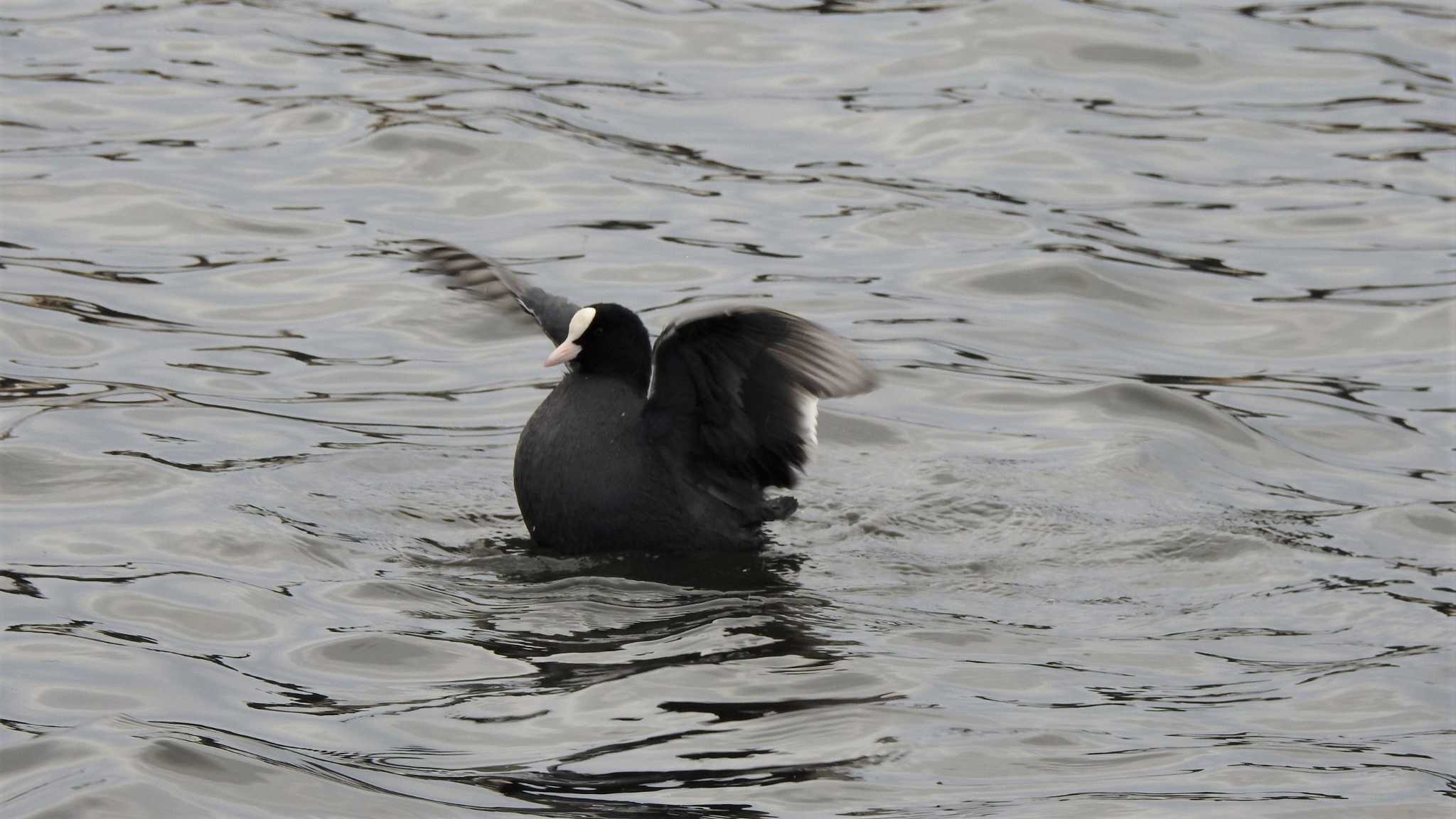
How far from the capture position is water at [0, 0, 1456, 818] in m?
5.79

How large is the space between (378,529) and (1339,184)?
22.8 feet

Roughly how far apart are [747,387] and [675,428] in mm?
299

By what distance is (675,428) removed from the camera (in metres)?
7.62

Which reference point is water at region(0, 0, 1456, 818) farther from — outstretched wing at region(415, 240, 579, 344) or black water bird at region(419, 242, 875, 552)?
outstretched wing at region(415, 240, 579, 344)

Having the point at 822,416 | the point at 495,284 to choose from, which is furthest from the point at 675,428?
the point at 822,416

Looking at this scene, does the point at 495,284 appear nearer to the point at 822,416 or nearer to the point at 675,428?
the point at 675,428

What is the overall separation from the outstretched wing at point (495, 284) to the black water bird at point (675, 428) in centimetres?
33

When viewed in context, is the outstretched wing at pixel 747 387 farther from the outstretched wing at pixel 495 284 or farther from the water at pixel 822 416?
the outstretched wing at pixel 495 284

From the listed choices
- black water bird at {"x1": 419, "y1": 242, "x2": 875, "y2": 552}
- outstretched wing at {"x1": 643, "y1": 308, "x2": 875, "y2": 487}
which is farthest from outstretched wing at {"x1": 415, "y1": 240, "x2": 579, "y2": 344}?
outstretched wing at {"x1": 643, "y1": 308, "x2": 875, "y2": 487}

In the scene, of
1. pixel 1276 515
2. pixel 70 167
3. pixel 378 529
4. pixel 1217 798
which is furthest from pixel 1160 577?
pixel 70 167

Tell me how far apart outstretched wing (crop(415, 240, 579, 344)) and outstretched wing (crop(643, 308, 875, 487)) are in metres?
0.64

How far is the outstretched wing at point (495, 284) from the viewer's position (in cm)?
802

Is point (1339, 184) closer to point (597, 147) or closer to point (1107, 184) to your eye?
point (1107, 184)

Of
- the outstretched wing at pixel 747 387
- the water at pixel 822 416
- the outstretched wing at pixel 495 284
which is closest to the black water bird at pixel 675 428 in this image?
the outstretched wing at pixel 747 387
